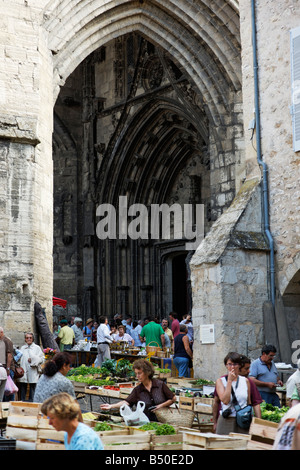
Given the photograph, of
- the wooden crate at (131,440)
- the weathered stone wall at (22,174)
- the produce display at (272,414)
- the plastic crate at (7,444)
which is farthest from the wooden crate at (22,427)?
the weathered stone wall at (22,174)

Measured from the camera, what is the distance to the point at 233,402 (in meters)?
5.38

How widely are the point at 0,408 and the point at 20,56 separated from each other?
688 centimetres

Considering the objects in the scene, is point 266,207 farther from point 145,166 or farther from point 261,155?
point 145,166

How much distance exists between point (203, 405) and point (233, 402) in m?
1.71

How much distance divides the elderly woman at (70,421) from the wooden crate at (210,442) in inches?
39.7

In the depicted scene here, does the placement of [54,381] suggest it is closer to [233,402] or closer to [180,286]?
[233,402]

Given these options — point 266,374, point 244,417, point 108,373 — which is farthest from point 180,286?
point 244,417

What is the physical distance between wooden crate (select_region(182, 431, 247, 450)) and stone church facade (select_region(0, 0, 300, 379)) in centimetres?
484

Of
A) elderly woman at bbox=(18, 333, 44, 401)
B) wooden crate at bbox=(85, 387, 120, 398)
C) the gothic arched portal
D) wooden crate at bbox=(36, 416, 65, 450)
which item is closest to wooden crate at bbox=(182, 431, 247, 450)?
wooden crate at bbox=(36, 416, 65, 450)

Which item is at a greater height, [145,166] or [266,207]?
[145,166]

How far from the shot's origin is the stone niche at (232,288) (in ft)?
31.4

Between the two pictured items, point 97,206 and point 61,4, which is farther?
point 97,206
